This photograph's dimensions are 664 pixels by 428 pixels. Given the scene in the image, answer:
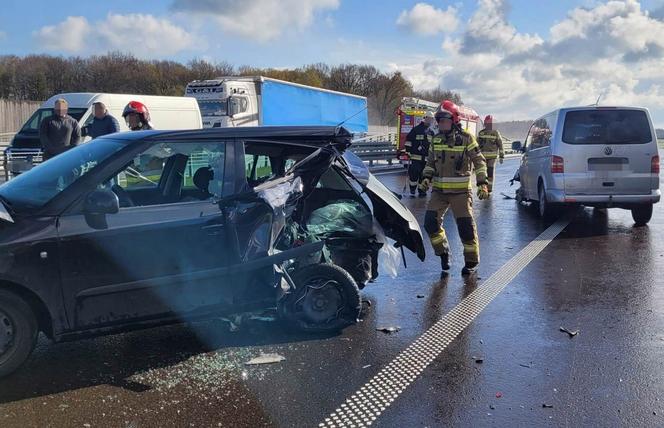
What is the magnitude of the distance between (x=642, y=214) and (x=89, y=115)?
39.9ft

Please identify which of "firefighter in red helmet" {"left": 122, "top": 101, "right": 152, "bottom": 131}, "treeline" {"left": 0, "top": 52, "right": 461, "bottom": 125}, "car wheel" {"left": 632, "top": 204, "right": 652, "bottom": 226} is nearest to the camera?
"firefighter in red helmet" {"left": 122, "top": 101, "right": 152, "bottom": 131}

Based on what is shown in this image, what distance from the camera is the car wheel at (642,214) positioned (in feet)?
30.7

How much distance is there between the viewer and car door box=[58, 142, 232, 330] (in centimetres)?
369

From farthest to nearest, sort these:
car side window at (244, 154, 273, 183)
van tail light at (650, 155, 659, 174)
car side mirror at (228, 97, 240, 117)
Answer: car side mirror at (228, 97, 240, 117) → van tail light at (650, 155, 659, 174) → car side window at (244, 154, 273, 183)

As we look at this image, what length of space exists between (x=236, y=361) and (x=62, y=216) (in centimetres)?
146

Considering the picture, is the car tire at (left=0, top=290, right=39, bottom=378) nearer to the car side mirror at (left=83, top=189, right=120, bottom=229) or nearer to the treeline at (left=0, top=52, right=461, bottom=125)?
the car side mirror at (left=83, top=189, right=120, bottom=229)

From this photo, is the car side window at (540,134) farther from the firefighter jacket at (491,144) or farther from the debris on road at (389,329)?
the debris on road at (389,329)

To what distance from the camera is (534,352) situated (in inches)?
167

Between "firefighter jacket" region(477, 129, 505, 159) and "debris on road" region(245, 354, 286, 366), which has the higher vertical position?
"firefighter jacket" region(477, 129, 505, 159)

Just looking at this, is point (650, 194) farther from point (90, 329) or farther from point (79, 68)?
point (79, 68)

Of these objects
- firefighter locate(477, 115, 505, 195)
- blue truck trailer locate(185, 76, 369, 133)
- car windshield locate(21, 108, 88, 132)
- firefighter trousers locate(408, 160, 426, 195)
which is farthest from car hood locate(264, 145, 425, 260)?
blue truck trailer locate(185, 76, 369, 133)

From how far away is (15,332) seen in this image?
354 centimetres

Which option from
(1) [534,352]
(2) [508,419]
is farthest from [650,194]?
(2) [508,419]

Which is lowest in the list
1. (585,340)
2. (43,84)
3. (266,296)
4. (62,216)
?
(585,340)
